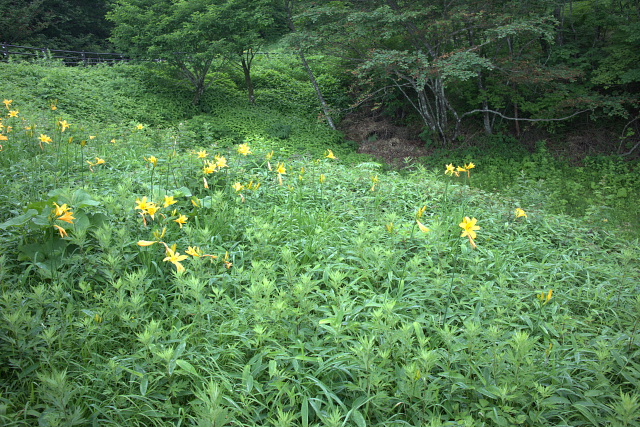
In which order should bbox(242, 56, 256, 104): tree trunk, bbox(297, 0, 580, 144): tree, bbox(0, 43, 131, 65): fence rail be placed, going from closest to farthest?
bbox(297, 0, 580, 144): tree → bbox(242, 56, 256, 104): tree trunk → bbox(0, 43, 131, 65): fence rail

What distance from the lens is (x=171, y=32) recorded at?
35.8 feet

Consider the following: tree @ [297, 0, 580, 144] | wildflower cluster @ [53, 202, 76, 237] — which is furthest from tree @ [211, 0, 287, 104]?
wildflower cluster @ [53, 202, 76, 237]

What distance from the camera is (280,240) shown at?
8.59ft

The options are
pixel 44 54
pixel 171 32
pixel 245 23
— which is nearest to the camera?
pixel 245 23

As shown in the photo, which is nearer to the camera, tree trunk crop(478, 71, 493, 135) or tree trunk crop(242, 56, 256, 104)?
tree trunk crop(478, 71, 493, 135)

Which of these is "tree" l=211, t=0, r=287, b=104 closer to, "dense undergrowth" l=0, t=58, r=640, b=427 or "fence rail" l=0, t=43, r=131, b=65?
"fence rail" l=0, t=43, r=131, b=65

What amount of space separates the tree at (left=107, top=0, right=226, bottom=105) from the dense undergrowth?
26.4 ft

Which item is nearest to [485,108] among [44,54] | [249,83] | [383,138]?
[383,138]

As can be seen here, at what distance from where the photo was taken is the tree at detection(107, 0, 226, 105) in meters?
10.4

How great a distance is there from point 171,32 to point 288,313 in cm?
1146

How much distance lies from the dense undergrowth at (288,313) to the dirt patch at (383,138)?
660 cm

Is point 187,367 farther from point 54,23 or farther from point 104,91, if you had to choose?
point 54,23

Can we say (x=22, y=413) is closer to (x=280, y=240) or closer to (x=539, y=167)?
(x=280, y=240)

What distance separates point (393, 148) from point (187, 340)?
9182 millimetres
